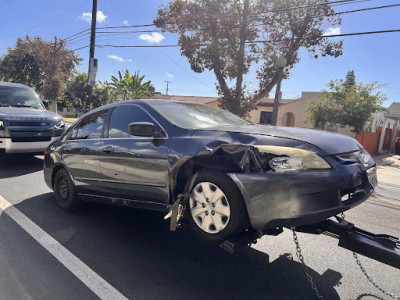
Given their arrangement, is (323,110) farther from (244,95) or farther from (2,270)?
(2,270)

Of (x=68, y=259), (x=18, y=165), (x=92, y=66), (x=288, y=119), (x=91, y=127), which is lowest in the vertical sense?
(x=18, y=165)

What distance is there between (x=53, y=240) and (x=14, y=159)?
20.4 feet

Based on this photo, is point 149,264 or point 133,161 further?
point 133,161

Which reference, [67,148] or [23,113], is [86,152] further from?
[23,113]

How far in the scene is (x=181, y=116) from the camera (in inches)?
141

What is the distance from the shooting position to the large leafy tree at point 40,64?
102 feet

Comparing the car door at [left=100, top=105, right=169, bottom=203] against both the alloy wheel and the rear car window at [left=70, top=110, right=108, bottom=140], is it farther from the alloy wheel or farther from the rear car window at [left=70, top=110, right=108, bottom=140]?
the alloy wheel

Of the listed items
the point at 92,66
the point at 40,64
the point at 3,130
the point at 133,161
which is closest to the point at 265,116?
the point at 92,66

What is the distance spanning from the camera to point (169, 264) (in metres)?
3.11

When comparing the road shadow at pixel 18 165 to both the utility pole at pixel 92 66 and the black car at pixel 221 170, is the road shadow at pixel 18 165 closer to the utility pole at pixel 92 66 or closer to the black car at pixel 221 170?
the black car at pixel 221 170

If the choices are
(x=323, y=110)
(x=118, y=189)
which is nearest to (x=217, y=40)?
(x=323, y=110)

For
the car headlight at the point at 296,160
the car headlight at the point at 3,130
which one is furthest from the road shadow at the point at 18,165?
the car headlight at the point at 296,160

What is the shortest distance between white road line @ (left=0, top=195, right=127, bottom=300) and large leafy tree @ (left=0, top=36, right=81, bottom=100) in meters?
29.4

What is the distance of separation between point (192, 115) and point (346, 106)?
14.0m
